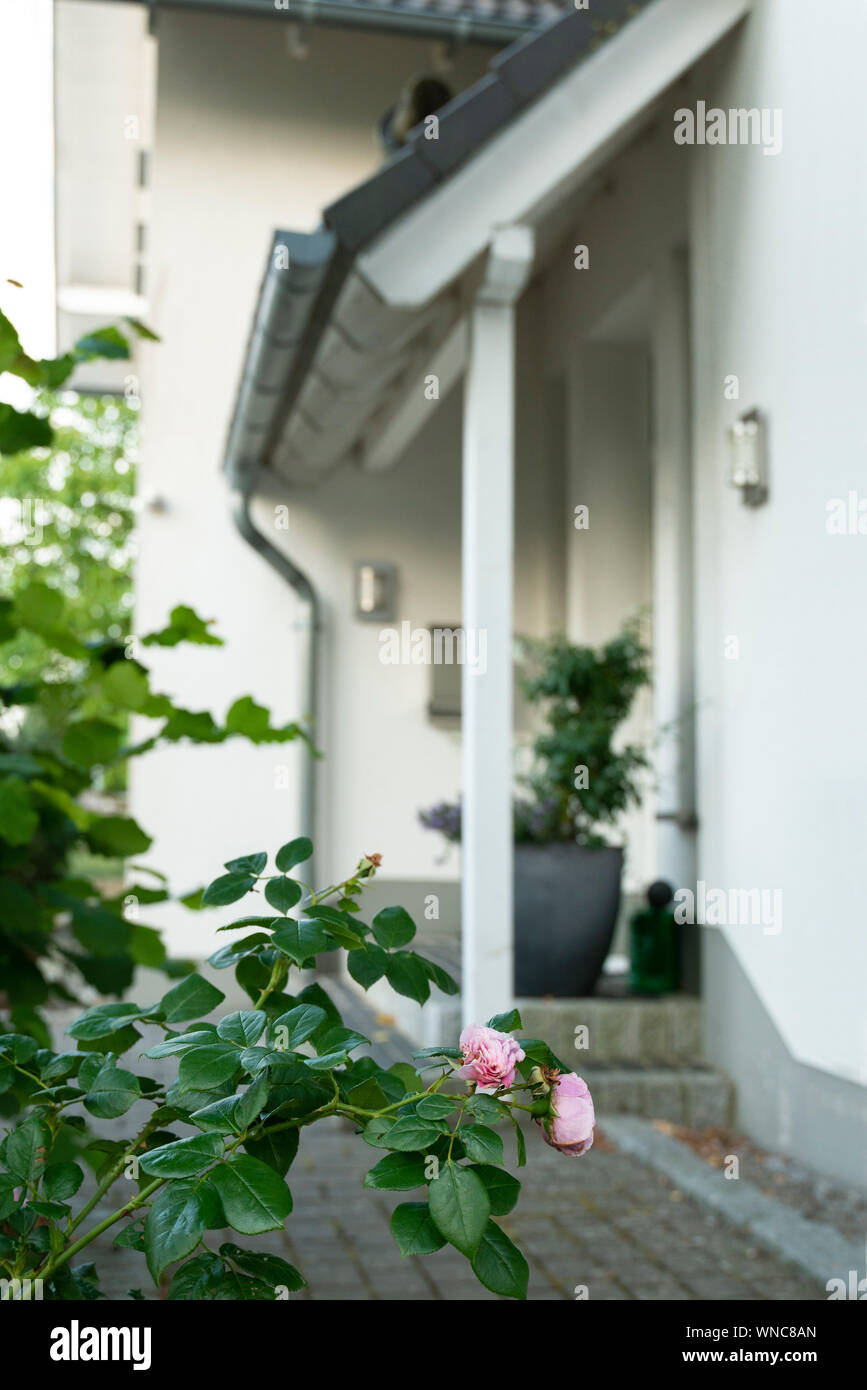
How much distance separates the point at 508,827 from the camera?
4.25 meters

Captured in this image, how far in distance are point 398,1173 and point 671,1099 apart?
3.75m

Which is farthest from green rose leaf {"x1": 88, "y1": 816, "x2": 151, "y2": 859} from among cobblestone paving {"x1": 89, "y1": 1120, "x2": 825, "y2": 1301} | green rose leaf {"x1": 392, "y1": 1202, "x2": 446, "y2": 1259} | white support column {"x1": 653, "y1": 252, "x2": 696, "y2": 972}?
white support column {"x1": 653, "y1": 252, "x2": 696, "y2": 972}

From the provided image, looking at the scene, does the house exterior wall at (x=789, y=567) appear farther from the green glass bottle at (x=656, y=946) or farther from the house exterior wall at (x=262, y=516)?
the house exterior wall at (x=262, y=516)

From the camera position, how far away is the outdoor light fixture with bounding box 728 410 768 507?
4.05m

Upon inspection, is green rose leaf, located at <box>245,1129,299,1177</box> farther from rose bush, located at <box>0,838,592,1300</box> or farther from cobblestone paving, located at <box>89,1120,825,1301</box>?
cobblestone paving, located at <box>89,1120,825,1301</box>

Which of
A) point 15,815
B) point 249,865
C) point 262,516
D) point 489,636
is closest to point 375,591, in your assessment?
point 262,516

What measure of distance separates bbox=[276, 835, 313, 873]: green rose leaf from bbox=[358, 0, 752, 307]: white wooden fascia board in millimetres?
3308

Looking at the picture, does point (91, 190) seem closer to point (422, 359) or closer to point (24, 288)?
point (422, 359)

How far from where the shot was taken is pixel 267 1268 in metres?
0.88

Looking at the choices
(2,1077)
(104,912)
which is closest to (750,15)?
(104,912)

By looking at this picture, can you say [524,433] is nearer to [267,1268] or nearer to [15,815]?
[15,815]

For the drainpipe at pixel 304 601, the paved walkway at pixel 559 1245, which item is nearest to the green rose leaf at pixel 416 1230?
the paved walkway at pixel 559 1245

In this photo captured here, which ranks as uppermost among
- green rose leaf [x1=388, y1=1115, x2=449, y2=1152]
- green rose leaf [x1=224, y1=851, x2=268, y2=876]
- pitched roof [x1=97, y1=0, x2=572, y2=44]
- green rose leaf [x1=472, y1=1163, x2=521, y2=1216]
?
pitched roof [x1=97, y1=0, x2=572, y2=44]

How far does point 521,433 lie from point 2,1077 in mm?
6633
